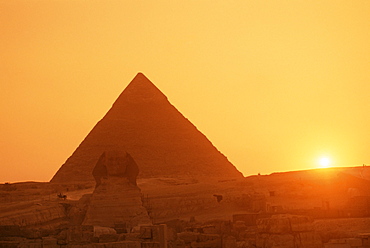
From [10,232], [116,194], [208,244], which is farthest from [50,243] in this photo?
[116,194]

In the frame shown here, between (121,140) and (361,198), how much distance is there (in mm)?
44806

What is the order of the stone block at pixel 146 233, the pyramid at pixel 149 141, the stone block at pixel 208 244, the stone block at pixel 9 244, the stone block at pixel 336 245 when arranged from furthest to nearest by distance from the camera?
the pyramid at pixel 149 141, the stone block at pixel 336 245, the stone block at pixel 9 244, the stone block at pixel 208 244, the stone block at pixel 146 233

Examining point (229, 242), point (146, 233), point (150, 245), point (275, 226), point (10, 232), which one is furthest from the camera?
point (10, 232)

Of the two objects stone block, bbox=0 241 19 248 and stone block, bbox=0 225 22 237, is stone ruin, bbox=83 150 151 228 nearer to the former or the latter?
stone block, bbox=0 225 22 237

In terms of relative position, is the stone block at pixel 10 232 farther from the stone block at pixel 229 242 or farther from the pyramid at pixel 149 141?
the pyramid at pixel 149 141

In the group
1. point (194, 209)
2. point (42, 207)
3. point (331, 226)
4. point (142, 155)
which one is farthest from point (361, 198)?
point (142, 155)

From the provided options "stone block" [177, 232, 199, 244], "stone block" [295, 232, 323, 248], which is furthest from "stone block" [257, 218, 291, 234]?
"stone block" [177, 232, 199, 244]

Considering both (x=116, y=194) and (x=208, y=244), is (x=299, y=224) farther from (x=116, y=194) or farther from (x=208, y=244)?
(x=116, y=194)

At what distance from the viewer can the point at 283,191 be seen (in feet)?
92.7

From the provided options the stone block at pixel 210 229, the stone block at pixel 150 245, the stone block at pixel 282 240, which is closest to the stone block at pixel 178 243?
the stone block at pixel 210 229

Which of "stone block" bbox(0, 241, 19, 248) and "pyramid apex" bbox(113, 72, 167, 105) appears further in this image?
"pyramid apex" bbox(113, 72, 167, 105)

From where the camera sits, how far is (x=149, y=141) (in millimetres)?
64188

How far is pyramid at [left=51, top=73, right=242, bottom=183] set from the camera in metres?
61.4

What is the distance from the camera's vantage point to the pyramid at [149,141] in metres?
61.4
